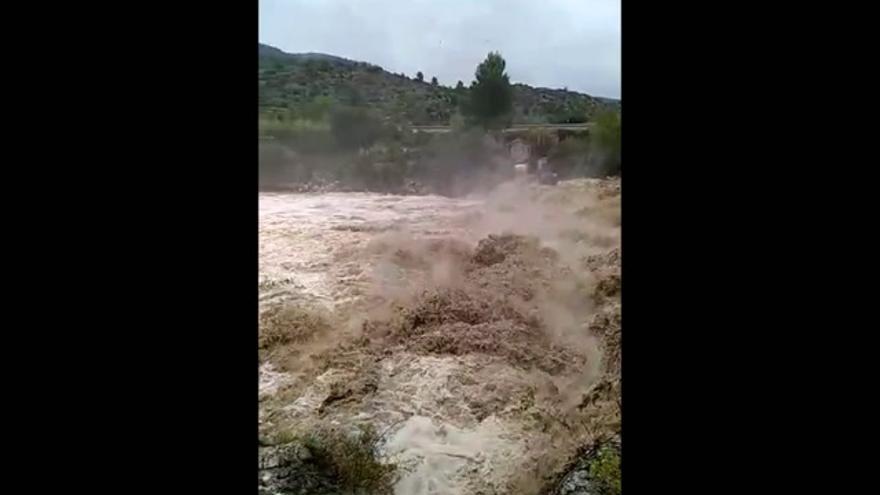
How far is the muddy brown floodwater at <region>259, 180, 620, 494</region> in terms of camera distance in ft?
3.63

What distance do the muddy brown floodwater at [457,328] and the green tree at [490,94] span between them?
125 millimetres

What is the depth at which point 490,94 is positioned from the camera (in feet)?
3.88

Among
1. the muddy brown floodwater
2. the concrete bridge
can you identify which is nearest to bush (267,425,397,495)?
the muddy brown floodwater

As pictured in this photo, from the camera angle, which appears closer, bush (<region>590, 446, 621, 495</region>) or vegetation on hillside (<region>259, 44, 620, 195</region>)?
bush (<region>590, 446, 621, 495</region>)

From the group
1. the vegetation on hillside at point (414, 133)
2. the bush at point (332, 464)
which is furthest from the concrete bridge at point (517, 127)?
the bush at point (332, 464)

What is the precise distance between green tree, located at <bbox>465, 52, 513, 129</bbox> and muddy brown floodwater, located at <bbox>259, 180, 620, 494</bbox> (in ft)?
0.41

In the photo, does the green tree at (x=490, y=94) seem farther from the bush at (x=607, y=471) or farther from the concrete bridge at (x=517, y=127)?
the bush at (x=607, y=471)

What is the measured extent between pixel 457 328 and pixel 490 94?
15.4 inches

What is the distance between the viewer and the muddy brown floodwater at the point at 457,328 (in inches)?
43.5

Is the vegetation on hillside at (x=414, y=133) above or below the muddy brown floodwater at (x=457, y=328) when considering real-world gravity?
above

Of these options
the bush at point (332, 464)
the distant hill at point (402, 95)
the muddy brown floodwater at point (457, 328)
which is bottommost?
the bush at point (332, 464)

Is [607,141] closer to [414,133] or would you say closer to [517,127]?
[517,127]

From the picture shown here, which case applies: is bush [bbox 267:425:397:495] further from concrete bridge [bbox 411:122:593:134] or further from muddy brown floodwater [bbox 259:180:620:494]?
concrete bridge [bbox 411:122:593:134]
